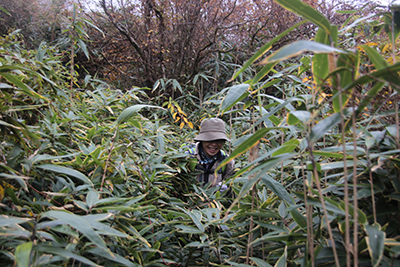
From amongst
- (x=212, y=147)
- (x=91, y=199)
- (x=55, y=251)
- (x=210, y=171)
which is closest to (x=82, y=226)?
(x=55, y=251)

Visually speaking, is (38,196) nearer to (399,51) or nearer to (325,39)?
(325,39)

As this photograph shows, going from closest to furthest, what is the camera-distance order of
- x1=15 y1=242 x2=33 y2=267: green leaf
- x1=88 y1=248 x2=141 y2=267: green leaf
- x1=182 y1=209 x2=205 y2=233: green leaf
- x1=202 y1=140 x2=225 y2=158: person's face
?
1. x1=15 y1=242 x2=33 y2=267: green leaf
2. x1=88 y1=248 x2=141 y2=267: green leaf
3. x1=182 y1=209 x2=205 y2=233: green leaf
4. x1=202 y1=140 x2=225 y2=158: person's face

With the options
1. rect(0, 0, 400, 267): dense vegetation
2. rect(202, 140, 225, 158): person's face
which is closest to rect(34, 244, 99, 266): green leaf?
rect(0, 0, 400, 267): dense vegetation

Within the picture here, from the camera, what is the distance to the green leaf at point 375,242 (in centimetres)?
55

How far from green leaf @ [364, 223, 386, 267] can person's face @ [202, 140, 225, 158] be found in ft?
5.49

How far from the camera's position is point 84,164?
3.75 ft

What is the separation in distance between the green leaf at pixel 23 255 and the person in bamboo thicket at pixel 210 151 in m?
1.54

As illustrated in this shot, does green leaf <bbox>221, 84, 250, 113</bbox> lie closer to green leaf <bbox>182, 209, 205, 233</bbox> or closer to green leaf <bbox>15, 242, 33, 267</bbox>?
green leaf <bbox>182, 209, 205, 233</bbox>

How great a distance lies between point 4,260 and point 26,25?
5145 mm

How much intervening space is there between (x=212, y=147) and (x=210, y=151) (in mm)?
41

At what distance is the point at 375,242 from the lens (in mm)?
580

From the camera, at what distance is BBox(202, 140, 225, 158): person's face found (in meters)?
2.27

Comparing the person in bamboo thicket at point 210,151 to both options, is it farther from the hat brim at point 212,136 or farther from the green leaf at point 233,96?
the green leaf at point 233,96

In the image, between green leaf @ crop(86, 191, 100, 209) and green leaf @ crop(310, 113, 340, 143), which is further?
green leaf @ crop(86, 191, 100, 209)
